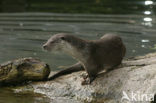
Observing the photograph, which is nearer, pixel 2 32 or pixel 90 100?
pixel 90 100

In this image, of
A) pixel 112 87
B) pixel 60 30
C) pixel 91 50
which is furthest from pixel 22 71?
pixel 60 30

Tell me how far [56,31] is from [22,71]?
5016 millimetres

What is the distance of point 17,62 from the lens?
592 centimetres

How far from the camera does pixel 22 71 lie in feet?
19.3

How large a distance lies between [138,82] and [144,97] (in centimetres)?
28

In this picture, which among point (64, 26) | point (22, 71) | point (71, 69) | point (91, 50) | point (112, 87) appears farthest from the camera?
point (64, 26)

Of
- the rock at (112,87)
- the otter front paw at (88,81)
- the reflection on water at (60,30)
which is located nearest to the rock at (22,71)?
the rock at (112,87)

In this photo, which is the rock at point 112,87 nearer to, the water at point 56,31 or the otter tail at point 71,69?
the otter tail at point 71,69

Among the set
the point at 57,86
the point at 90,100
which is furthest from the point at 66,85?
the point at 90,100

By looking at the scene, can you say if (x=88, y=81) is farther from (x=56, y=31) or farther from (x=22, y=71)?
(x=56, y=31)

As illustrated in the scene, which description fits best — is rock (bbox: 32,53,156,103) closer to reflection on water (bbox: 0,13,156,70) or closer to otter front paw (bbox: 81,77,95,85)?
otter front paw (bbox: 81,77,95,85)

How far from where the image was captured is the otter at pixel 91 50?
5.33 m

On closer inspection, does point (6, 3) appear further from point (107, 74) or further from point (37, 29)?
point (107, 74)

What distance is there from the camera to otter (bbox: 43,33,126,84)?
→ 533cm
